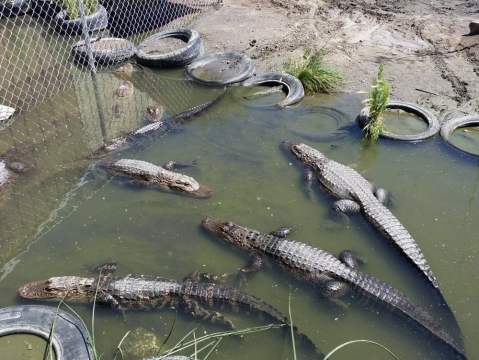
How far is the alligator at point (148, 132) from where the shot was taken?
22.3 feet

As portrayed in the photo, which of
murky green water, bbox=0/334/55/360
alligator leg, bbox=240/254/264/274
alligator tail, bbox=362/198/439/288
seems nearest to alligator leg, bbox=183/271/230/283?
alligator leg, bbox=240/254/264/274

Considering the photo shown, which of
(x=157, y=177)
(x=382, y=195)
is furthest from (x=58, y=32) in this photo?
(x=382, y=195)

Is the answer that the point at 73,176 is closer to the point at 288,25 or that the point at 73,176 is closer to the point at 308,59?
the point at 308,59

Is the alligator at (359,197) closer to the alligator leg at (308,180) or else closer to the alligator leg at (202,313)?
the alligator leg at (308,180)

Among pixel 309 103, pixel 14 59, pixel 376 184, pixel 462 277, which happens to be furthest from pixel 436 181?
pixel 14 59

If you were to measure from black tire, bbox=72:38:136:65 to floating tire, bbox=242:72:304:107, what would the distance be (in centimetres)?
252

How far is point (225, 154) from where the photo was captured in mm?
6746

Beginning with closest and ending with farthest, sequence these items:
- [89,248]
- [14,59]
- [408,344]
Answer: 1. [408,344]
2. [89,248]
3. [14,59]

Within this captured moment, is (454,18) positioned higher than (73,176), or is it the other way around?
(454,18)

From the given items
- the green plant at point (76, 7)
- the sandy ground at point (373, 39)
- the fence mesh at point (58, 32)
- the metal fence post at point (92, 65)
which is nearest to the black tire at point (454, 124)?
the sandy ground at point (373, 39)

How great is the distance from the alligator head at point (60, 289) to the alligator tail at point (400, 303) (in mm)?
2657

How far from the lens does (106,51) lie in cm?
877

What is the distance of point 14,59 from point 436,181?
8.20 m

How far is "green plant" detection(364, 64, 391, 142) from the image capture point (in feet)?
21.7
